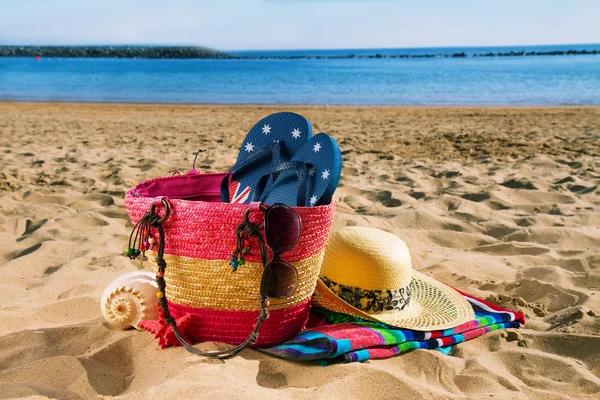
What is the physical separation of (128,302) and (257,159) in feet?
2.78

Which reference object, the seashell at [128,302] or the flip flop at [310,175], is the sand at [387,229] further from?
the flip flop at [310,175]

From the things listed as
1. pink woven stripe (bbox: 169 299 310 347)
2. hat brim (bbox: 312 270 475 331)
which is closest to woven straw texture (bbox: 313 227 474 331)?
hat brim (bbox: 312 270 475 331)

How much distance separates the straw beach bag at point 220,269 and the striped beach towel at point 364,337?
0.42 feet

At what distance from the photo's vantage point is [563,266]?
3035 mm

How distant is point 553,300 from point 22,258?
2974 mm

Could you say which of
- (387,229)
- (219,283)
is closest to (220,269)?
(219,283)

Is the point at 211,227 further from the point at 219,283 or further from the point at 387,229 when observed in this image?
the point at 387,229

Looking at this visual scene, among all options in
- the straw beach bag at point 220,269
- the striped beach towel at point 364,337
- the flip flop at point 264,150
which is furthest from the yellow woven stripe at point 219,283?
the flip flop at point 264,150

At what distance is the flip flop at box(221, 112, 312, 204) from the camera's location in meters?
2.34

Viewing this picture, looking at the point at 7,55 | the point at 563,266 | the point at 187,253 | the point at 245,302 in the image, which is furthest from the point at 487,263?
the point at 7,55

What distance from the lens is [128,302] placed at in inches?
87.4

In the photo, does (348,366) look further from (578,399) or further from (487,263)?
(487,263)

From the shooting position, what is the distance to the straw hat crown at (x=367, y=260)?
7.22 ft

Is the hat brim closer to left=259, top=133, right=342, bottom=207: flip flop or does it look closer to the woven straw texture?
the woven straw texture
